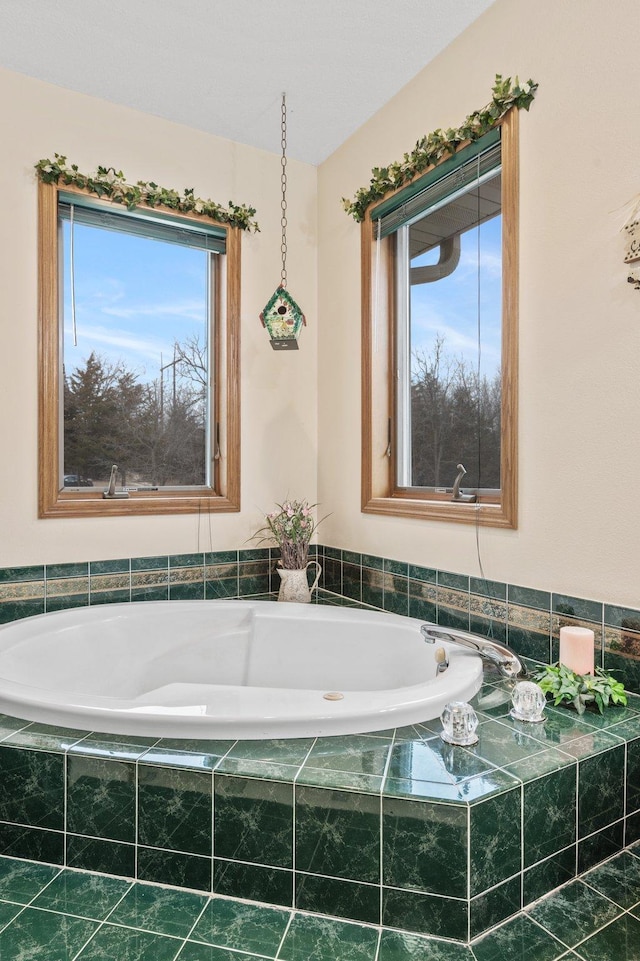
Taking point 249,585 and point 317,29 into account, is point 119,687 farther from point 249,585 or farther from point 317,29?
point 317,29

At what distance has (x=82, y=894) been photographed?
1.24 meters

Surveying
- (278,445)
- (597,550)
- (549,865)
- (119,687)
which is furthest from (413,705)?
(278,445)

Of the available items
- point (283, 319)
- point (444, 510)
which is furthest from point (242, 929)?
point (283, 319)

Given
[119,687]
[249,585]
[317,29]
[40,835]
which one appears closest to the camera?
[40,835]

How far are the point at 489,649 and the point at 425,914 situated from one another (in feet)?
2.49

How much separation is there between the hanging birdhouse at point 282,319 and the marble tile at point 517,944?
2.14 meters

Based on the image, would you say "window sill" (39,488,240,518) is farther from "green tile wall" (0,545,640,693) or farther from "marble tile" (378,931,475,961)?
"marble tile" (378,931,475,961)

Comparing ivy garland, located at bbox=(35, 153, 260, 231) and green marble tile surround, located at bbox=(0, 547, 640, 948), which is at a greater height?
ivy garland, located at bbox=(35, 153, 260, 231)

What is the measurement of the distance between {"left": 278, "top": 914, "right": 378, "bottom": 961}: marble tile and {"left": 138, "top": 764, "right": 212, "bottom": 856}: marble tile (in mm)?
239

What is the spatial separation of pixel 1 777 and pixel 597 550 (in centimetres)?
164

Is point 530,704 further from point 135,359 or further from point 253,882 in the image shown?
point 135,359

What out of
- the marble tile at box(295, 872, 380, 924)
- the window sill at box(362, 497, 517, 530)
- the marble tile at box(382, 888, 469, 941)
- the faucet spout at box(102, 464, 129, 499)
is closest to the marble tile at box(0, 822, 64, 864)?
the marble tile at box(295, 872, 380, 924)

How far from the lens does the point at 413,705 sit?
1.41 metres

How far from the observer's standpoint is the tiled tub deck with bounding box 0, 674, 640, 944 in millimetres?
1137
